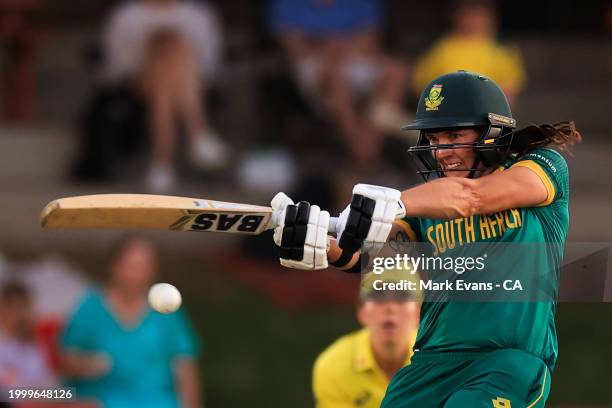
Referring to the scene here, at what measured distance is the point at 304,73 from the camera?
379 inches

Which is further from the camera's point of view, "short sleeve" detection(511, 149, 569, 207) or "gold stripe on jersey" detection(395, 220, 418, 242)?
"gold stripe on jersey" detection(395, 220, 418, 242)

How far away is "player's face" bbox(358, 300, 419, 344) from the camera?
550 cm

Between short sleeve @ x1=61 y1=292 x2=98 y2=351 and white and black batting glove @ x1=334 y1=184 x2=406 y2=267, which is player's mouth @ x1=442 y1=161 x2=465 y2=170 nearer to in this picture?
white and black batting glove @ x1=334 y1=184 x2=406 y2=267

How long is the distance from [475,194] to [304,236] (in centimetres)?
59

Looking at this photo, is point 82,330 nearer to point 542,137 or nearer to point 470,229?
point 470,229

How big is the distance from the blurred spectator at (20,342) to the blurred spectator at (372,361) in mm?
2666

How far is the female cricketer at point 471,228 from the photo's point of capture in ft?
13.9

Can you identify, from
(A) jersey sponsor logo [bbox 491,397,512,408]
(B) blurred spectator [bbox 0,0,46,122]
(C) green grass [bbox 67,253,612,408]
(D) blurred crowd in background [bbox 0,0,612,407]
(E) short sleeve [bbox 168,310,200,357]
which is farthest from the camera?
(B) blurred spectator [bbox 0,0,46,122]

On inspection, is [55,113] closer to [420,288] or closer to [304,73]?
[304,73]

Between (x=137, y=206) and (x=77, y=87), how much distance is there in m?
6.34

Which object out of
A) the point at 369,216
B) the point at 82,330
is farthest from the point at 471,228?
the point at 82,330

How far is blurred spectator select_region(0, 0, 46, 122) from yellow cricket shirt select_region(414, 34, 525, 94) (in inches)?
118

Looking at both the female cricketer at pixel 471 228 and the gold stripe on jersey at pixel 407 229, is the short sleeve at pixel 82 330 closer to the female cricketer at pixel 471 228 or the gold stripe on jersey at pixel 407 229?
the female cricketer at pixel 471 228

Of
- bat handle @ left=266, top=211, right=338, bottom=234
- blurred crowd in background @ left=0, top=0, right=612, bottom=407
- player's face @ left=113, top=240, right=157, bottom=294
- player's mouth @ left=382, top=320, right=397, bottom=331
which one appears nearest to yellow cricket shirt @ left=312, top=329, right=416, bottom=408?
player's mouth @ left=382, top=320, right=397, bottom=331
